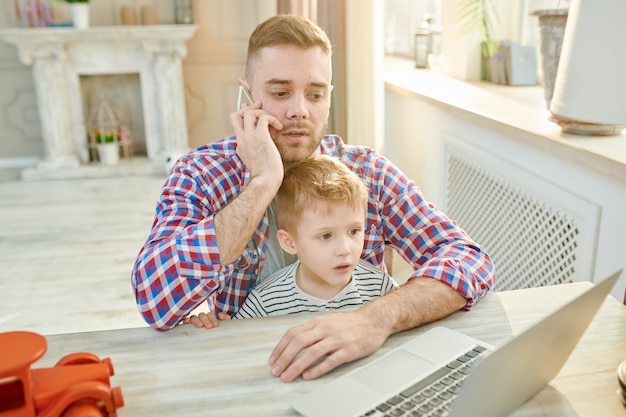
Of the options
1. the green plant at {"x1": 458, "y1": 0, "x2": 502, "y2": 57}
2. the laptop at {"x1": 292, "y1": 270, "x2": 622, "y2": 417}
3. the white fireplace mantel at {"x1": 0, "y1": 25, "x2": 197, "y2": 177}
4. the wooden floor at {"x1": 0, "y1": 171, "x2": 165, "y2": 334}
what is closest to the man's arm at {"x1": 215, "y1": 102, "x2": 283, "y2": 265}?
the laptop at {"x1": 292, "y1": 270, "x2": 622, "y2": 417}

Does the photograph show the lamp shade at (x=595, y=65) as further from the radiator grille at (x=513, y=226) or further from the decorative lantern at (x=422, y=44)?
the decorative lantern at (x=422, y=44)

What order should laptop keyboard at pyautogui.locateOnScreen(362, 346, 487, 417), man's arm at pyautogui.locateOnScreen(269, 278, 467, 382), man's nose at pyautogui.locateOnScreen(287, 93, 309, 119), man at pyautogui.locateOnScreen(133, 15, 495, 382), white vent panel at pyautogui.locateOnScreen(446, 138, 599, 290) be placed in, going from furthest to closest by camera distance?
white vent panel at pyautogui.locateOnScreen(446, 138, 599, 290) → man's nose at pyautogui.locateOnScreen(287, 93, 309, 119) → man at pyautogui.locateOnScreen(133, 15, 495, 382) → man's arm at pyautogui.locateOnScreen(269, 278, 467, 382) → laptop keyboard at pyautogui.locateOnScreen(362, 346, 487, 417)

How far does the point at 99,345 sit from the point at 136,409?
22 centimetres

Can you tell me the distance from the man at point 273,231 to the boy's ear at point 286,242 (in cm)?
6

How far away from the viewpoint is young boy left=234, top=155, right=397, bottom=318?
1273 millimetres

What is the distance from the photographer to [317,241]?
1.28 m

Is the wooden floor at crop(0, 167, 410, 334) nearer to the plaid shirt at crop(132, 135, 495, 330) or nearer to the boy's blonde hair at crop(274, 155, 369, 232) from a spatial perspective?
the plaid shirt at crop(132, 135, 495, 330)

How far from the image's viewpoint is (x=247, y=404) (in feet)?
2.66

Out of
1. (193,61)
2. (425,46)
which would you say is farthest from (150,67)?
(425,46)

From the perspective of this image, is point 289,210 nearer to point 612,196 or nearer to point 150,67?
point 612,196

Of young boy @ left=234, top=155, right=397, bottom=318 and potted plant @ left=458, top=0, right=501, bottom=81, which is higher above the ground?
potted plant @ left=458, top=0, right=501, bottom=81

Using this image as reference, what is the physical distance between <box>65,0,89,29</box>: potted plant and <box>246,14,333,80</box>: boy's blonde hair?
12.5 ft

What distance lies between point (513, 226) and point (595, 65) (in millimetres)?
713

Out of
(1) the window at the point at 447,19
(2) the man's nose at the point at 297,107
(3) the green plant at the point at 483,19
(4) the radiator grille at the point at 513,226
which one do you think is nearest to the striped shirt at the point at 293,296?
(2) the man's nose at the point at 297,107
